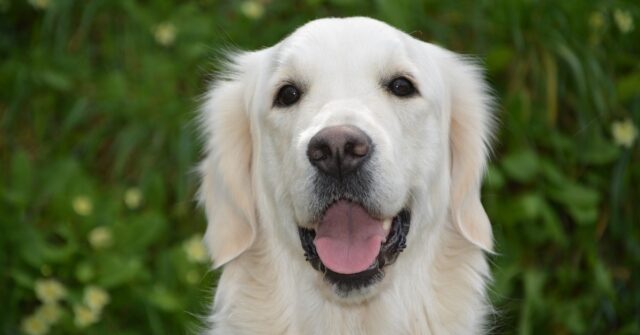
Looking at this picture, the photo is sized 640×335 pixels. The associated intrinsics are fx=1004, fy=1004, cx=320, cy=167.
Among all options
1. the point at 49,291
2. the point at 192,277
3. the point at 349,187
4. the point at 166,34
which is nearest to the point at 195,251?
the point at 192,277

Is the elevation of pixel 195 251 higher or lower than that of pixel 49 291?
higher

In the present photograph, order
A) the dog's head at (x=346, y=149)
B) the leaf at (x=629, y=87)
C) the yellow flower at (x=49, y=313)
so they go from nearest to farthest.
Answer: the dog's head at (x=346, y=149) → the yellow flower at (x=49, y=313) → the leaf at (x=629, y=87)

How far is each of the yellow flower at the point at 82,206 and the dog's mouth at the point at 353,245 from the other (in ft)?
7.38

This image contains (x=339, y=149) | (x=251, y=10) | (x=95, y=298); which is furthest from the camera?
(x=251, y=10)

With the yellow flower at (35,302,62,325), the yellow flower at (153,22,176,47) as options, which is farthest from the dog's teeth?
the yellow flower at (153,22,176,47)

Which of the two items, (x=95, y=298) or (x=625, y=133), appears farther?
(x=625, y=133)

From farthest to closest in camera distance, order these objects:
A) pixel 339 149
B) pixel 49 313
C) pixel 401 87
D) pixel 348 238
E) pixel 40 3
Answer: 1. pixel 40 3
2. pixel 49 313
3. pixel 401 87
4. pixel 348 238
5. pixel 339 149

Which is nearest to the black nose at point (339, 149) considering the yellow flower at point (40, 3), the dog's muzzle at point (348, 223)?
the dog's muzzle at point (348, 223)

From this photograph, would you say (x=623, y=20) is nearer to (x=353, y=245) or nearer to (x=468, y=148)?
(x=468, y=148)

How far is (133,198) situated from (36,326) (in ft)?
2.66

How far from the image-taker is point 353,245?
10.4ft

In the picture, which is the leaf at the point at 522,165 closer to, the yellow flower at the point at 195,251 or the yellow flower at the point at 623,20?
the yellow flower at the point at 623,20

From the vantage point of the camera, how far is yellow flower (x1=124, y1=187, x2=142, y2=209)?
17.3ft

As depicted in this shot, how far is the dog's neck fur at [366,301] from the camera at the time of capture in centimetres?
334
